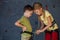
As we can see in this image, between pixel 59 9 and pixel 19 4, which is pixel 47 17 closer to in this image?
pixel 59 9

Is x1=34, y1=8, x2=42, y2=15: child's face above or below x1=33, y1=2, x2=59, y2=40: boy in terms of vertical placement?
above

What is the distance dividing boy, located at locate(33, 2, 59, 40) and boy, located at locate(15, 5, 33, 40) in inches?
1.8

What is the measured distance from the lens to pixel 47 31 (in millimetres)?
1553

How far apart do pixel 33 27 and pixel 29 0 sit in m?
0.18

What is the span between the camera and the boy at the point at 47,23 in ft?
5.09

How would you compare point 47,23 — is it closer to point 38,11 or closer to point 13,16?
point 38,11

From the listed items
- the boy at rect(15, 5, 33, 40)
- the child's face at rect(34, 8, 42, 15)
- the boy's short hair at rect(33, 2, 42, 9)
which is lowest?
the boy at rect(15, 5, 33, 40)

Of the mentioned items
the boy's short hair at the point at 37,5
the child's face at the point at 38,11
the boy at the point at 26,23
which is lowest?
the boy at the point at 26,23

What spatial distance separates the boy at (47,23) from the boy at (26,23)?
0.15 feet

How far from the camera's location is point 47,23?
5.11 ft

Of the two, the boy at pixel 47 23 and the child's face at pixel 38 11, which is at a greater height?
the child's face at pixel 38 11

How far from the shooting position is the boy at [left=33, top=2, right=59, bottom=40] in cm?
155

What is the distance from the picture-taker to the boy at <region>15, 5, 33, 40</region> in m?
1.54

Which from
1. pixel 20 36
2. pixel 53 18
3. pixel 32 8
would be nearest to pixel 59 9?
pixel 53 18
